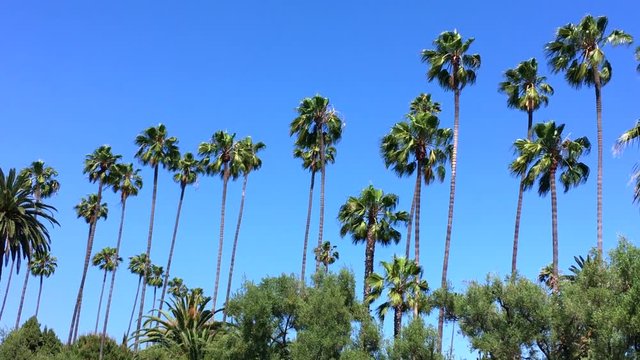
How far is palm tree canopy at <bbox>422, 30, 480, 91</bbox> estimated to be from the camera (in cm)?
4141

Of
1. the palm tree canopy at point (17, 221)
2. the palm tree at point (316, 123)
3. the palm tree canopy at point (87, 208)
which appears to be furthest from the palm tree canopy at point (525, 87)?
the palm tree canopy at point (87, 208)

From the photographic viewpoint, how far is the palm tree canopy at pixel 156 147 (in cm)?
6272

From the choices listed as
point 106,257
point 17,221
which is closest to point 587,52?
point 17,221

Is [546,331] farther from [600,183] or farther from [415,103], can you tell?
[415,103]

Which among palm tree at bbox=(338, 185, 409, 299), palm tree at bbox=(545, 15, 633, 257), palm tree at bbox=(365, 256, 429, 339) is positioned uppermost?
palm tree at bbox=(545, 15, 633, 257)

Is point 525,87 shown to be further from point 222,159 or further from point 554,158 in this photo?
point 222,159

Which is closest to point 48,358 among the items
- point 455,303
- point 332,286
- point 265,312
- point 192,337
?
point 192,337

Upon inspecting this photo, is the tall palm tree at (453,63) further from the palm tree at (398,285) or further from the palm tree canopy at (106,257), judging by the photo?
the palm tree canopy at (106,257)

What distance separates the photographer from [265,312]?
3291 centimetres

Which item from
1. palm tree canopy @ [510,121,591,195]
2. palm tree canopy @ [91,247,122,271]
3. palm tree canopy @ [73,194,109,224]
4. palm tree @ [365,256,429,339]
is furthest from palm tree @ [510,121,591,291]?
palm tree canopy @ [91,247,122,271]

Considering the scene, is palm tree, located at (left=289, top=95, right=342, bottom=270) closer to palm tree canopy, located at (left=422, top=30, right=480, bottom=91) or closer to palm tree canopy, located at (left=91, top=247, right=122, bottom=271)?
palm tree canopy, located at (left=422, top=30, right=480, bottom=91)

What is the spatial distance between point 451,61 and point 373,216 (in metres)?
12.3

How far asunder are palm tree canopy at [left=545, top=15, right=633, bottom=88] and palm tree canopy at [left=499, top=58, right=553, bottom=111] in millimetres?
4692

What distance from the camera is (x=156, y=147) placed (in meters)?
62.8
